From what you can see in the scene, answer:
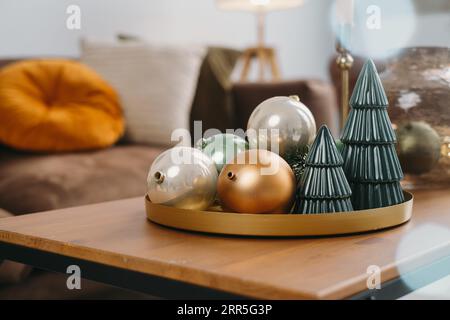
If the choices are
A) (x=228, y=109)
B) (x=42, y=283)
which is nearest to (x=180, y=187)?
(x=42, y=283)

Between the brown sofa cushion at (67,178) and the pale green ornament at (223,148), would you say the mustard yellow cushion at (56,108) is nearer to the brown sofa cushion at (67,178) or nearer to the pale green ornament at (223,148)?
the brown sofa cushion at (67,178)

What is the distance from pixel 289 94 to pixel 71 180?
92 centimetres

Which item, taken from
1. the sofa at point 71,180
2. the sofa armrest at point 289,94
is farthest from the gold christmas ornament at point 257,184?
the sofa armrest at point 289,94

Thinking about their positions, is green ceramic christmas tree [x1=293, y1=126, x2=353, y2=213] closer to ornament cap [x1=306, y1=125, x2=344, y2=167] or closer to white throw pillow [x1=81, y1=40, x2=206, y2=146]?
ornament cap [x1=306, y1=125, x2=344, y2=167]

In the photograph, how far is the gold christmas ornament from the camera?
945mm

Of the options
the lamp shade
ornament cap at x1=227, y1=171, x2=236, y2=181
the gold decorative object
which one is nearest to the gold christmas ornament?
ornament cap at x1=227, y1=171, x2=236, y2=181

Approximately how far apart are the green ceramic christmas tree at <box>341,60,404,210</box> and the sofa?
84cm

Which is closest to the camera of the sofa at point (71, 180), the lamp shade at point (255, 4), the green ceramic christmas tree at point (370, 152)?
the green ceramic christmas tree at point (370, 152)

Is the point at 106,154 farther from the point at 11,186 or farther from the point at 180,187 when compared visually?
the point at 180,187

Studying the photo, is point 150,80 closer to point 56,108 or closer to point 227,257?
point 56,108

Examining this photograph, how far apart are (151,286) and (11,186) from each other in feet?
3.19

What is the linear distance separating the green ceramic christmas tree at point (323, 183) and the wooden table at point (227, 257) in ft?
0.20

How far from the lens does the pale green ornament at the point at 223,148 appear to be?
1.10m

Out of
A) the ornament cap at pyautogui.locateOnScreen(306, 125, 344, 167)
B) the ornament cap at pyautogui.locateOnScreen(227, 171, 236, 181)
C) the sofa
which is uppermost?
the ornament cap at pyautogui.locateOnScreen(306, 125, 344, 167)
